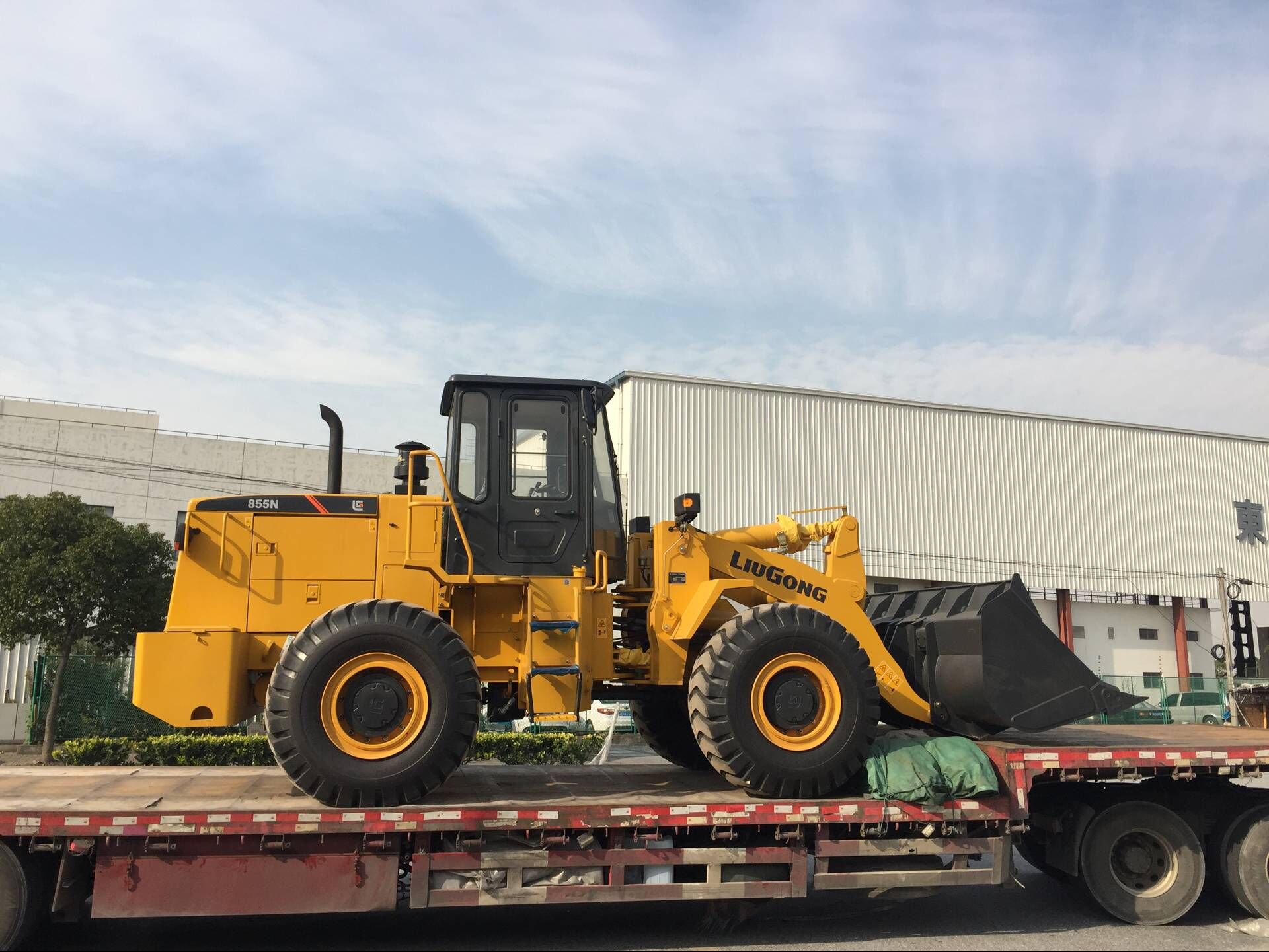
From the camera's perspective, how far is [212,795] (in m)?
7.22

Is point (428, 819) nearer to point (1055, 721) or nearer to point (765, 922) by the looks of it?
point (765, 922)

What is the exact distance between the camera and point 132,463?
35.7 metres

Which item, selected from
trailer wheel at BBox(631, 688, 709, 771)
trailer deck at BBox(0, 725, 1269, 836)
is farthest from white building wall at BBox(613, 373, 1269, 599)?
trailer deck at BBox(0, 725, 1269, 836)

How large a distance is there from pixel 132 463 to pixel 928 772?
3469 cm

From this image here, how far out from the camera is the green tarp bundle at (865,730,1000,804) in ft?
24.1

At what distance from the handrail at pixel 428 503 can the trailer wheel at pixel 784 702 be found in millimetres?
1951

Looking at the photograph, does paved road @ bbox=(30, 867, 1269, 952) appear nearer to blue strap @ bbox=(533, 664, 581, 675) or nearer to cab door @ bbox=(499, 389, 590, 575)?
blue strap @ bbox=(533, 664, 581, 675)

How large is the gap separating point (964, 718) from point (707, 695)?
7.62 ft

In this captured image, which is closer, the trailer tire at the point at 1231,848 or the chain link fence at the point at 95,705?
the trailer tire at the point at 1231,848

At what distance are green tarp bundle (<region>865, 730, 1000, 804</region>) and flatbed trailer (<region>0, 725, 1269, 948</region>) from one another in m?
0.12

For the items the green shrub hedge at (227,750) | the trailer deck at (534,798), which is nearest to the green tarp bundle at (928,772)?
the trailer deck at (534,798)

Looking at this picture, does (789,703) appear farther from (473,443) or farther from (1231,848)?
(1231,848)

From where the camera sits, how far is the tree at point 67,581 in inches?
785

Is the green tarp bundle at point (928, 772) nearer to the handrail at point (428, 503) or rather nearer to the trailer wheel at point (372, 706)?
the trailer wheel at point (372, 706)
